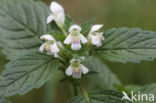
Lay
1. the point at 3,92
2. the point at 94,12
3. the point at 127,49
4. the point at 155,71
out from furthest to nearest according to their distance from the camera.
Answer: the point at 94,12
the point at 155,71
the point at 127,49
the point at 3,92

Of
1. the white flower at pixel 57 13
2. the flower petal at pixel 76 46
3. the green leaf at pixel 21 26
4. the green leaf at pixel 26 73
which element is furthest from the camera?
the green leaf at pixel 21 26

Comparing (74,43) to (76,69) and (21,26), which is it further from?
(21,26)

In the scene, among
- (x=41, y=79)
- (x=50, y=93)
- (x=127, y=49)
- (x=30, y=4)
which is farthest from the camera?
(x=50, y=93)

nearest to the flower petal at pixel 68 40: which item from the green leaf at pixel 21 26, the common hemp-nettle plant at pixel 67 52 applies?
the common hemp-nettle plant at pixel 67 52

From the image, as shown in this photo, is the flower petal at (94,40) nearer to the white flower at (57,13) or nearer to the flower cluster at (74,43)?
the flower cluster at (74,43)

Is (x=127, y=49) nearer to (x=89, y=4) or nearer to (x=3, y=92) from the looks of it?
(x=3, y=92)

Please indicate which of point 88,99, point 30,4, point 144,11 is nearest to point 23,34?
Result: point 30,4

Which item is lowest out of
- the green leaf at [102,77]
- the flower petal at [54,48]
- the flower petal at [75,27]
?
the green leaf at [102,77]

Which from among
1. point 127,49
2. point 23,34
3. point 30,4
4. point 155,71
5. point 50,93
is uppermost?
point 30,4
